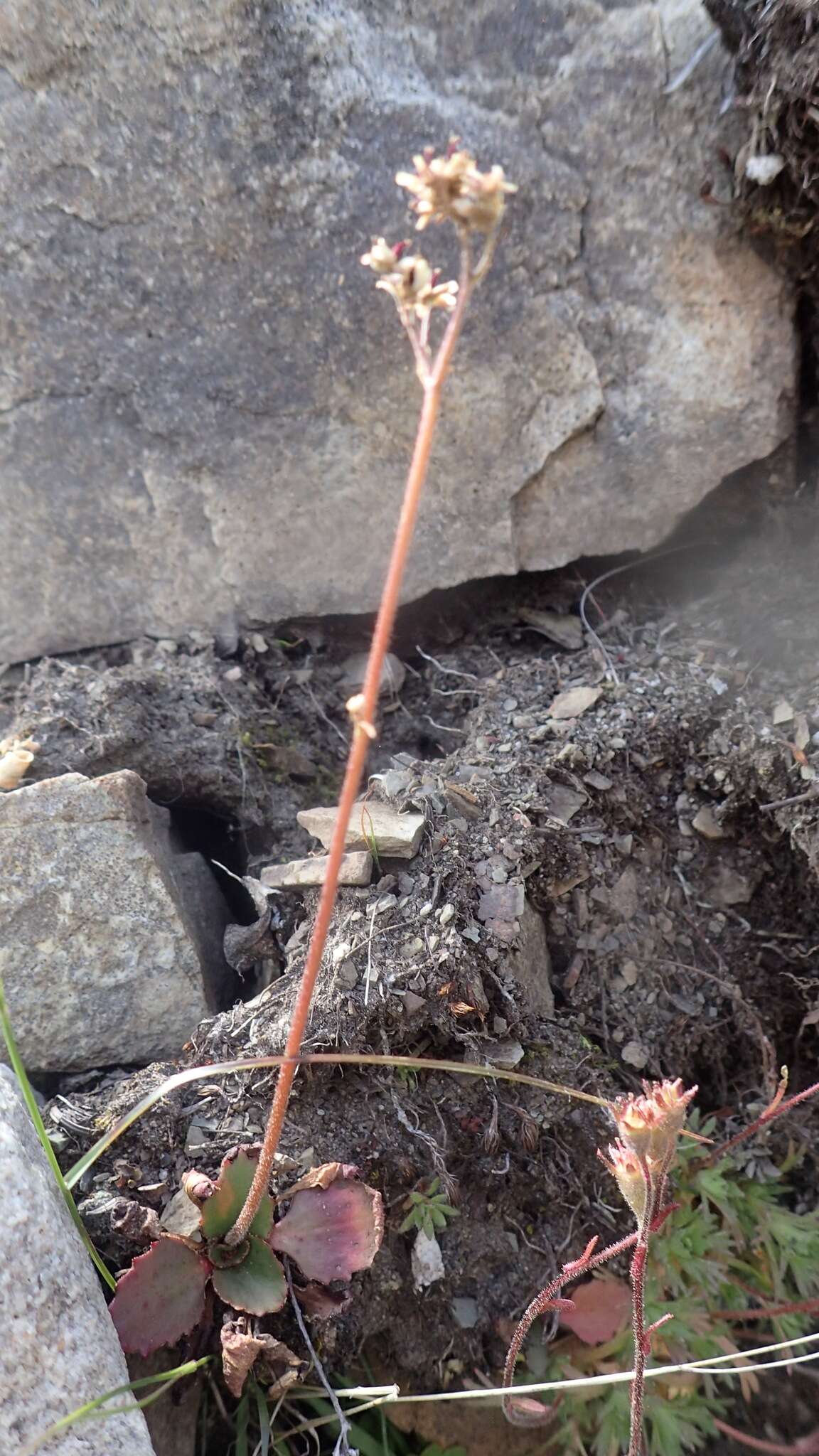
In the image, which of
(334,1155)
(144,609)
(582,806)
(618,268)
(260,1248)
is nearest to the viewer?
(260,1248)

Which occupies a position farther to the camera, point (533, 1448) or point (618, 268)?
point (618, 268)

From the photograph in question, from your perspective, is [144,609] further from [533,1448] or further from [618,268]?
[533,1448]

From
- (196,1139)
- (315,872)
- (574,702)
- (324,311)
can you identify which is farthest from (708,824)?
(324,311)

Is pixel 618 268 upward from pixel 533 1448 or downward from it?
upward

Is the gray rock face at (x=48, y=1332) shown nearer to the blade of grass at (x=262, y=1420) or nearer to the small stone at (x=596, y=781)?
the blade of grass at (x=262, y=1420)

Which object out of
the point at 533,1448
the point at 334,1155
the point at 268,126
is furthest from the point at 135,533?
the point at 533,1448

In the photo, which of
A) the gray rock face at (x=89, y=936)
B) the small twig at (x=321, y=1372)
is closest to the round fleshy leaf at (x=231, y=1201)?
the small twig at (x=321, y=1372)

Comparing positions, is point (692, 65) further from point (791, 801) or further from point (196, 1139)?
point (196, 1139)

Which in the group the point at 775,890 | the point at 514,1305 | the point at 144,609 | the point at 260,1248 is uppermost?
the point at 144,609
